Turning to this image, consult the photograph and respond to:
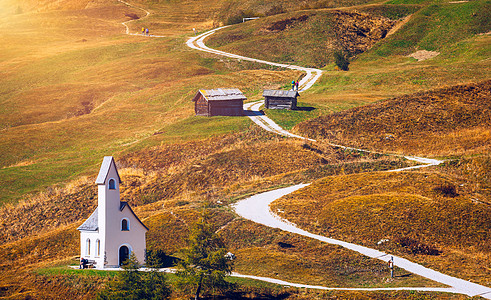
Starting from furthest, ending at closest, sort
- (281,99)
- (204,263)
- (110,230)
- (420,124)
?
(281,99) < (420,124) < (110,230) < (204,263)

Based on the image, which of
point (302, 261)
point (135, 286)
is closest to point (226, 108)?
point (302, 261)

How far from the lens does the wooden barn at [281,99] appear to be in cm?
8212

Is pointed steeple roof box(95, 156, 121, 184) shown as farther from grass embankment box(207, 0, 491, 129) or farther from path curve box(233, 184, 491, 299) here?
grass embankment box(207, 0, 491, 129)

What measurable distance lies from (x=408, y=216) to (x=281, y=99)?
141 ft

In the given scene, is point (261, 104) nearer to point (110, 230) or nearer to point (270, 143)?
point (270, 143)

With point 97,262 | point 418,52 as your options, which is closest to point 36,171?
point 97,262

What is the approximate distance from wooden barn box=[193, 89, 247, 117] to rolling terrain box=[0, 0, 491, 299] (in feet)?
6.89

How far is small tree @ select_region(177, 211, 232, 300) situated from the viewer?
32.7 meters

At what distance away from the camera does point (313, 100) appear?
87.8m

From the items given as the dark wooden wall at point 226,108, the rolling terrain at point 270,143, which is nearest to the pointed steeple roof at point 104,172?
the rolling terrain at point 270,143

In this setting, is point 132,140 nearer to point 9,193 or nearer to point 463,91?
point 9,193

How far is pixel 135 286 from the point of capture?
1184 inches

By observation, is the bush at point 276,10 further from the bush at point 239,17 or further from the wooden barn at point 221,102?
the wooden barn at point 221,102

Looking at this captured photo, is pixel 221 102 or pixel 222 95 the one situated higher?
pixel 222 95
